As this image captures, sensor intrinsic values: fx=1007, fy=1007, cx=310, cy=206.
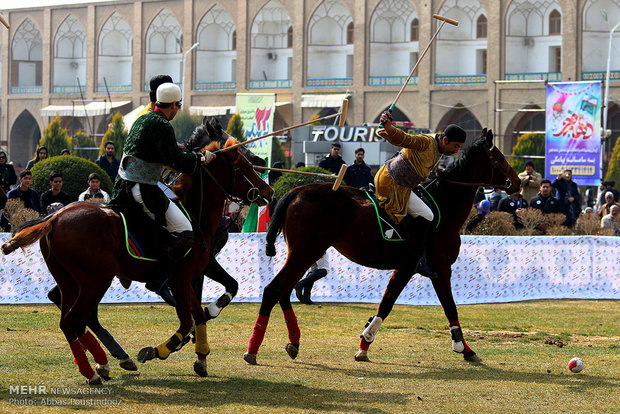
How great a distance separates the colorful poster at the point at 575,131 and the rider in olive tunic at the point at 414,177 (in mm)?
22607

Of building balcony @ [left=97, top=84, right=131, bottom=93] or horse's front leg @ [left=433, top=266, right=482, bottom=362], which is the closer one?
horse's front leg @ [left=433, top=266, right=482, bottom=362]

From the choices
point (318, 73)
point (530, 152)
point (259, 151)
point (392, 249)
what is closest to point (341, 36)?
point (318, 73)

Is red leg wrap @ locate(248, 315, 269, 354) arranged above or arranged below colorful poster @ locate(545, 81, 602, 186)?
below

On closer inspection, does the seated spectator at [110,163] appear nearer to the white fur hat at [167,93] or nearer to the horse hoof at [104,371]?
the white fur hat at [167,93]

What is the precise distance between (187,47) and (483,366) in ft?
187

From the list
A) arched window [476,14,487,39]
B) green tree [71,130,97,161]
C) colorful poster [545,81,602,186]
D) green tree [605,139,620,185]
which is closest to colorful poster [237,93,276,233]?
colorful poster [545,81,602,186]

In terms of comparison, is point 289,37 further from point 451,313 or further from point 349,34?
point 451,313

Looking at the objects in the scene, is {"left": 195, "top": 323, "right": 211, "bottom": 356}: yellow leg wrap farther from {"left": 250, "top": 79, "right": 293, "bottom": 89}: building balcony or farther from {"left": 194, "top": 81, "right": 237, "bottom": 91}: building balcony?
{"left": 194, "top": 81, "right": 237, "bottom": 91}: building balcony

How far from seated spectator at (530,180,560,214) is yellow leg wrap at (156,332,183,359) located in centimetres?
1249

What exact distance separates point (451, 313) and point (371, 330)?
0.87 meters

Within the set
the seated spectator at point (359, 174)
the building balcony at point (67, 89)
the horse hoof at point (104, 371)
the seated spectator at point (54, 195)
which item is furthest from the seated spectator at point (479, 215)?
the building balcony at point (67, 89)

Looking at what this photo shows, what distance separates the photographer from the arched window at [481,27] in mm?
57469

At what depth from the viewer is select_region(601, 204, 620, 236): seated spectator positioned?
20484mm

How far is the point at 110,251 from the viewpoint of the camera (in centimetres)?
766
